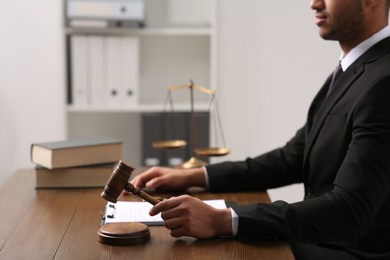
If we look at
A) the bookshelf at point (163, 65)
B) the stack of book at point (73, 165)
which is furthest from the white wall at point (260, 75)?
the stack of book at point (73, 165)

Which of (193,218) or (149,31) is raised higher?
(149,31)

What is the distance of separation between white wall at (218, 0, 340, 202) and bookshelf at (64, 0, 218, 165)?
11 centimetres

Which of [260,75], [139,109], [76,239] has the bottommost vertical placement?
[76,239]

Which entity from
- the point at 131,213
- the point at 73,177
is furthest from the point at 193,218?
the point at 73,177

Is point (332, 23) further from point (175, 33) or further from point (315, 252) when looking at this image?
point (175, 33)

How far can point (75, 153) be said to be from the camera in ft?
5.87

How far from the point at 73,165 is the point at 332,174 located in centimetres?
72

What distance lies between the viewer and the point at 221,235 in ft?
4.43

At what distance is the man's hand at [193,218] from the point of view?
4.31 ft

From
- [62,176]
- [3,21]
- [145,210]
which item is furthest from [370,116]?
[3,21]

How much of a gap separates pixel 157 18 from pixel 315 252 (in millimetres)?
2067

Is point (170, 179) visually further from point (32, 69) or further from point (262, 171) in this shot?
point (32, 69)

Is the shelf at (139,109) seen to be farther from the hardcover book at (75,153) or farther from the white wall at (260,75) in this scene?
the hardcover book at (75,153)

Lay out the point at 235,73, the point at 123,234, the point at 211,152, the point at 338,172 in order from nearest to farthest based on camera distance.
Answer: the point at 123,234 → the point at 338,172 → the point at 211,152 → the point at 235,73
